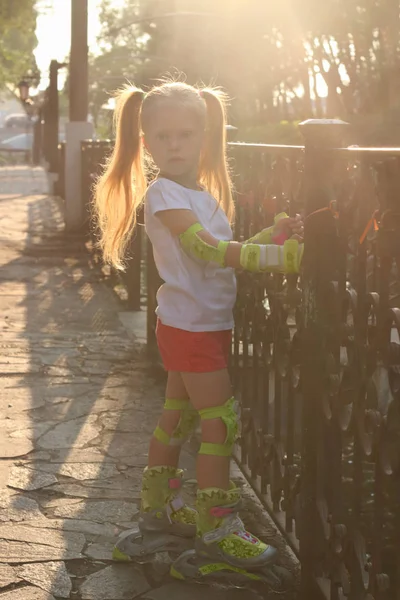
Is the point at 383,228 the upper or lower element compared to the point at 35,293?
upper

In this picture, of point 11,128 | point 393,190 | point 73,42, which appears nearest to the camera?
point 393,190

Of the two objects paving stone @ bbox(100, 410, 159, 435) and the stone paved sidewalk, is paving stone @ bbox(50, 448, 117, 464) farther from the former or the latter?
paving stone @ bbox(100, 410, 159, 435)

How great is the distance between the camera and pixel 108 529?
14.6 feet

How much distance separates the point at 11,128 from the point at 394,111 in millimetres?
91178

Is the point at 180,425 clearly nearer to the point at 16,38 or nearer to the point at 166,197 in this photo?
the point at 166,197

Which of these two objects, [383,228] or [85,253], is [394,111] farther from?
[383,228]

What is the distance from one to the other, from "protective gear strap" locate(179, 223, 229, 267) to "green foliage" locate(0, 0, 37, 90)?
30987 mm

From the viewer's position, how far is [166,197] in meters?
3.83

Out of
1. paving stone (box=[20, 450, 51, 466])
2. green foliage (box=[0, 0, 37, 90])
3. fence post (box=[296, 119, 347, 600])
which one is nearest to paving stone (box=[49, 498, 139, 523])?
paving stone (box=[20, 450, 51, 466])

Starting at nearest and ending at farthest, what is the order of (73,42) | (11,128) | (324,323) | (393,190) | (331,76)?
(393,190) < (324,323) < (73,42) < (331,76) < (11,128)

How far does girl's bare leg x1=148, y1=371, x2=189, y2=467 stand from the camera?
414cm

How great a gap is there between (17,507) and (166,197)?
1.57 meters

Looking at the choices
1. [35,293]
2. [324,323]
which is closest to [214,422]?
[324,323]

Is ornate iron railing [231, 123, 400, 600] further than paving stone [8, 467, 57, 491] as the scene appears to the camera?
No
